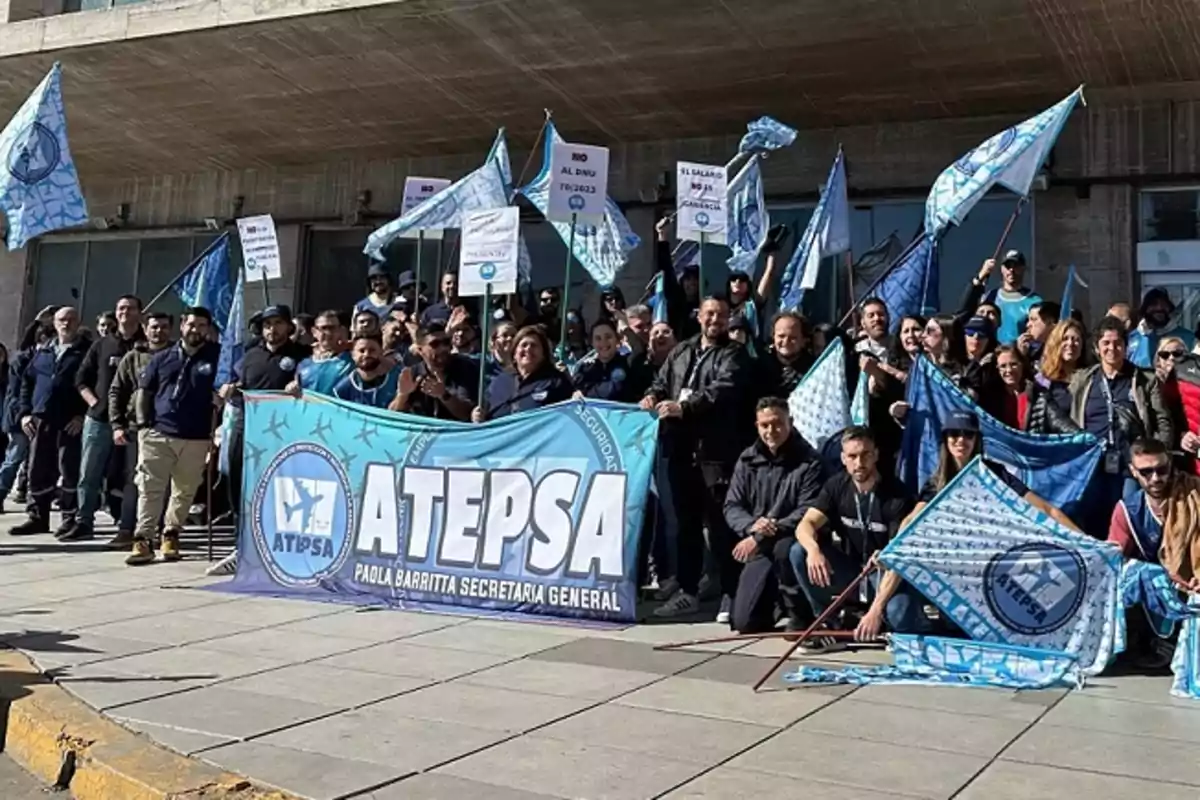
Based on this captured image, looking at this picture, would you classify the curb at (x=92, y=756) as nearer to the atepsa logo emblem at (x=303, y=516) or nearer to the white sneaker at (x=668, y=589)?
the atepsa logo emblem at (x=303, y=516)

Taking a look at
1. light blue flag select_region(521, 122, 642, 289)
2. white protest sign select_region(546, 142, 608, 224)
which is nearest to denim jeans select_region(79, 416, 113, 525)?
white protest sign select_region(546, 142, 608, 224)

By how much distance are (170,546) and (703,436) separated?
469 centimetres

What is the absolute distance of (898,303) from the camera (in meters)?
9.48

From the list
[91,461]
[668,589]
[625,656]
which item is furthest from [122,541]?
[625,656]

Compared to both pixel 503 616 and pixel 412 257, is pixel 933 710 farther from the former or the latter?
pixel 412 257

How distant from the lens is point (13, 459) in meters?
11.2

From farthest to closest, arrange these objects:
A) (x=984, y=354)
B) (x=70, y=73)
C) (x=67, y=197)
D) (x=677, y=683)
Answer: (x=70, y=73) < (x=67, y=197) < (x=984, y=354) < (x=677, y=683)

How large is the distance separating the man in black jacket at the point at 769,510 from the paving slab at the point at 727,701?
49.0 inches

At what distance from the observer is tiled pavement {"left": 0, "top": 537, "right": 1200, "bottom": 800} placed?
3814 millimetres

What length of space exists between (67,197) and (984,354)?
766 cm

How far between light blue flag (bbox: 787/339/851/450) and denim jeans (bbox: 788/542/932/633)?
1.22 metres

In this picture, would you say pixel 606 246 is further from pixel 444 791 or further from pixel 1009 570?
pixel 444 791

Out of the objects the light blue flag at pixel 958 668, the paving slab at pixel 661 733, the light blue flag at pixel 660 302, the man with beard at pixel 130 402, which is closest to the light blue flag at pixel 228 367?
the man with beard at pixel 130 402

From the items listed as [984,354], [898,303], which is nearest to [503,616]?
[984,354]
